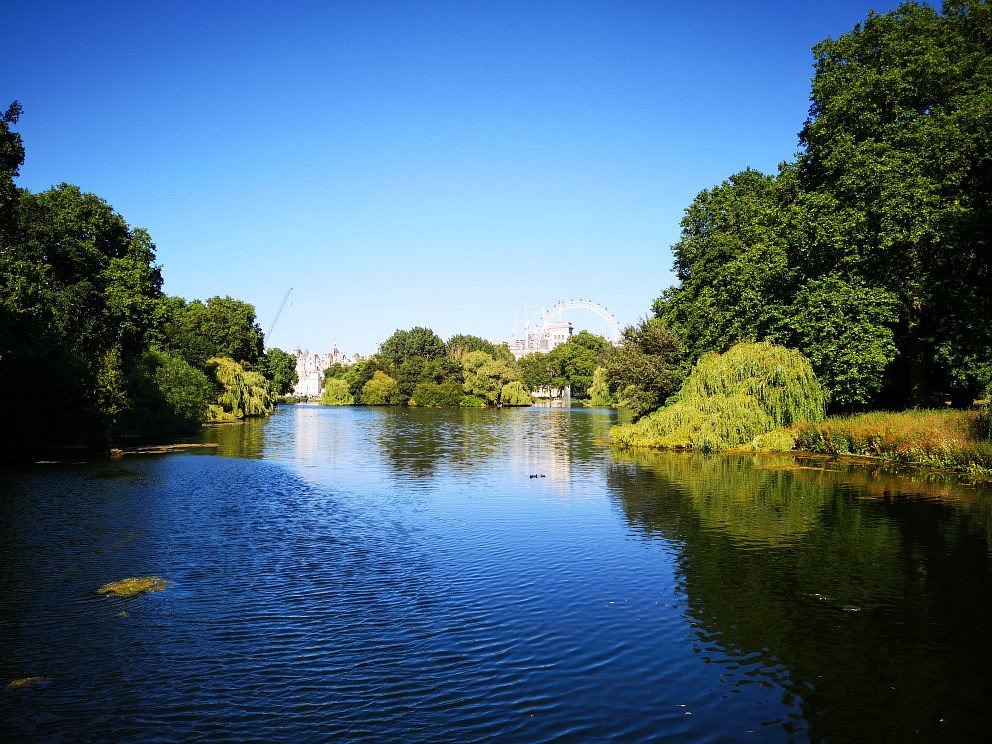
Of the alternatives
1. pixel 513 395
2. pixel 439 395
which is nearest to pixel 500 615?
pixel 513 395

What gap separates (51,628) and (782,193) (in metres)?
54.4

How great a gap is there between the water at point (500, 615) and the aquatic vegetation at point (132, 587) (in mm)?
357

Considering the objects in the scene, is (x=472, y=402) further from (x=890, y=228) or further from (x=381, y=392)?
(x=890, y=228)

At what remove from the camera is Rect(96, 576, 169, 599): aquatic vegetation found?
50.8 ft

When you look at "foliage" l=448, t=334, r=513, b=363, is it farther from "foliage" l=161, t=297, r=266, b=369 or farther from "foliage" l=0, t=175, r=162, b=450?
"foliage" l=0, t=175, r=162, b=450

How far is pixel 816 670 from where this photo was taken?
38.8 feet

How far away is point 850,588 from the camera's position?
16297 mm

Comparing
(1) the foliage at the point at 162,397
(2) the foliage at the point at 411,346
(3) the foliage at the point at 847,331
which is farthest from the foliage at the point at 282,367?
(3) the foliage at the point at 847,331

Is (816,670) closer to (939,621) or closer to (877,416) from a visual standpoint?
(939,621)

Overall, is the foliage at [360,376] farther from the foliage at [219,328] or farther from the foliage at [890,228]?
the foliage at [890,228]

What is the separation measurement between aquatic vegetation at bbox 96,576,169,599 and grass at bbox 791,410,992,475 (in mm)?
34890

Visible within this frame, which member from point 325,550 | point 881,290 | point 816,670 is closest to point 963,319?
point 881,290

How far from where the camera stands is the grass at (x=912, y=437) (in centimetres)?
3334

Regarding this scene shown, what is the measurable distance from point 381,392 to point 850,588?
137 m
